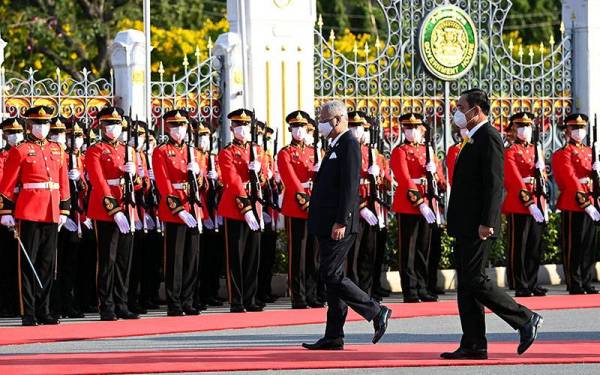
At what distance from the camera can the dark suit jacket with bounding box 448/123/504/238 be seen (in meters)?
10.5

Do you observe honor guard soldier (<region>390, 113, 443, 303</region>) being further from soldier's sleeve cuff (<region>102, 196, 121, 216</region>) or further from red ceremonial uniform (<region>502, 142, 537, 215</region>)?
soldier's sleeve cuff (<region>102, 196, 121, 216</region>)

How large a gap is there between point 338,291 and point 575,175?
5412 millimetres

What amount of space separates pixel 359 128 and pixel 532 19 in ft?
85.3

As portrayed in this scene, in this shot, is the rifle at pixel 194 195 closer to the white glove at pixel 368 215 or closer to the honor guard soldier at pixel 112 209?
the honor guard soldier at pixel 112 209

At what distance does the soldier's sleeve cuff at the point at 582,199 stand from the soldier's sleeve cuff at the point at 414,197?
155cm

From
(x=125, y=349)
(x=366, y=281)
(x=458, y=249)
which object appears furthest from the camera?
(x=366, y=281)

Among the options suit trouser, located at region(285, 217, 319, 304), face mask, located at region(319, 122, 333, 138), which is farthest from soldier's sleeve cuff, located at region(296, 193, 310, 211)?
face mask, located at region(319, 122, 333, 138)

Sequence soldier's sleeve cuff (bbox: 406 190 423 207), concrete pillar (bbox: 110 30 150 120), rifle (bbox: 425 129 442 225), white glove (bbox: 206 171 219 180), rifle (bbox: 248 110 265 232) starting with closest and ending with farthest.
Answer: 1. rifle (bbox: 248 110 265 232)
2. white glove (bbox: 206 171 219 180)
3. soldier's sleeve cuff (bbox: 406 190 423 207)
4. rifle (bbox: 425 129 442 225)
5. concrete pillar (bbox: 110 30 150 120)

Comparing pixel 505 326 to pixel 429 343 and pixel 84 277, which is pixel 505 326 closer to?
pixel 429 343

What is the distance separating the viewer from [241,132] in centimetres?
1470

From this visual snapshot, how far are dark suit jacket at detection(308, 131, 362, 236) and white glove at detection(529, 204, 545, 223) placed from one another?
15.3 feet

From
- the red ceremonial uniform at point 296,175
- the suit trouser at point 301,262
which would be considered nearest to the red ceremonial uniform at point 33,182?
the red ceremonial uniform at point 296,175

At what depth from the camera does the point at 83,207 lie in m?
14.4

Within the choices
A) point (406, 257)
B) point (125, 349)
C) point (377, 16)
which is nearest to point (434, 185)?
point (406, 257)
